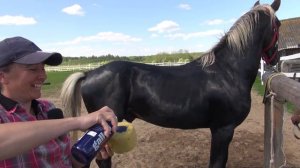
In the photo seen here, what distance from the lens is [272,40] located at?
13.8ft

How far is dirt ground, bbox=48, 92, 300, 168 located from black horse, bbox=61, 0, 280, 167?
112 cm

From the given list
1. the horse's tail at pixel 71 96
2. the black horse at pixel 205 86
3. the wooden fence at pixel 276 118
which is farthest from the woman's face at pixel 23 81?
the horse's tail at pixel 71 96

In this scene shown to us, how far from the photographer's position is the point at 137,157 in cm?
544

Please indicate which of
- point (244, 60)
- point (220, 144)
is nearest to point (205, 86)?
point (244, 60)

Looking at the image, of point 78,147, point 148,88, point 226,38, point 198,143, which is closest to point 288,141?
point 198,143

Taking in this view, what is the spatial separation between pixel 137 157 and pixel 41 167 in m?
3.99

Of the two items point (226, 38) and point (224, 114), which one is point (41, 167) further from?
point (226, 38)

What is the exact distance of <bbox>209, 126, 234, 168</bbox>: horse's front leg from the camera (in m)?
4.03

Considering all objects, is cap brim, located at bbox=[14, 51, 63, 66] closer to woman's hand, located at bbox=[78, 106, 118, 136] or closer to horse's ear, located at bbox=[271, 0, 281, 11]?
woman's hand, located at bbox=[78, 106, 118, 136]

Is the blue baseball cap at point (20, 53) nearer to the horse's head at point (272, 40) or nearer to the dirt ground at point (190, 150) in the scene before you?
the horse's head at point (272, 40)

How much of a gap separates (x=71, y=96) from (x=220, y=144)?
195cm

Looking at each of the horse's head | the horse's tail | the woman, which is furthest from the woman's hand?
the horse's head

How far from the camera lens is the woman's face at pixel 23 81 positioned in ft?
4.98

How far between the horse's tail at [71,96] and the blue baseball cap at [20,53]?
2869 mm
